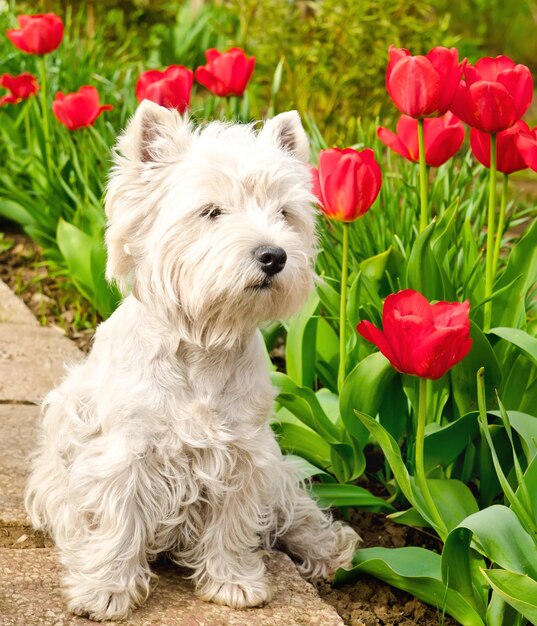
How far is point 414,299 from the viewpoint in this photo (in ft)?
7.35

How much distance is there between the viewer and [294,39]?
22.7 ft

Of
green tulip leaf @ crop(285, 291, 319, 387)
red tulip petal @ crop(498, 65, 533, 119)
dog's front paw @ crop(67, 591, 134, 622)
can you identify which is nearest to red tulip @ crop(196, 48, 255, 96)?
green tulip leaf @ crop(285, 291, 319, 387)

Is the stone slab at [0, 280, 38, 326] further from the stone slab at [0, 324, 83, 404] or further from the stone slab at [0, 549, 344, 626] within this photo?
the stone slab at [0, 549, 344, 626]

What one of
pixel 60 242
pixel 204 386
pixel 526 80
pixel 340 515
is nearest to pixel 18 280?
pixel 60 242

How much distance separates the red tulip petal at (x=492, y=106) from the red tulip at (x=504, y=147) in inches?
5.2

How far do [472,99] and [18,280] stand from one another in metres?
2.72

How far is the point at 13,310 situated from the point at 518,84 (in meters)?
2.61

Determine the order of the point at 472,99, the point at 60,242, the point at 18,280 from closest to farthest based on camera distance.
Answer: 1. the point at 472,99
2. the point at 60,242
3. the point at 18,280

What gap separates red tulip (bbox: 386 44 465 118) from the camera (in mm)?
2551

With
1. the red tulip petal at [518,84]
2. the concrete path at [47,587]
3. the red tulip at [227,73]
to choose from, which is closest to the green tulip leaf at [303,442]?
the concrete path at [47,587]

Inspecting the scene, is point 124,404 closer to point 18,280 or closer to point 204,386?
point 204,386

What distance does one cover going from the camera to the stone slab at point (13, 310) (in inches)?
170

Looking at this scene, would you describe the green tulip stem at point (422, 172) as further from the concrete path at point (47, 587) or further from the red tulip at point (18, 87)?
the red tulip at point (18, 87)

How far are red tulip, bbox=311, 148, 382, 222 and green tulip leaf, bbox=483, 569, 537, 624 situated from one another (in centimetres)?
100
